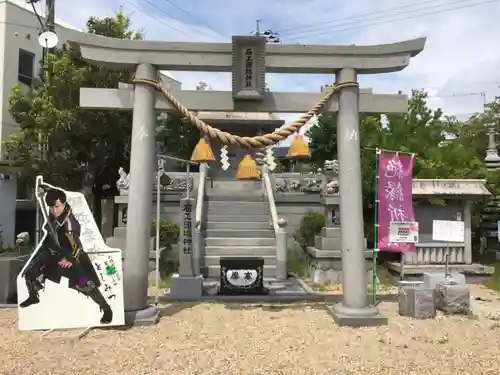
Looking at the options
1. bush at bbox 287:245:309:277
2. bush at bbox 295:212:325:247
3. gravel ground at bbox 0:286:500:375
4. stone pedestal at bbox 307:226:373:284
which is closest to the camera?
gravel ground at bbox 0:286:500:375

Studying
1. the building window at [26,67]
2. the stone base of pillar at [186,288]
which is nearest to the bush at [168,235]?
the stone base of pillar at [186,288]

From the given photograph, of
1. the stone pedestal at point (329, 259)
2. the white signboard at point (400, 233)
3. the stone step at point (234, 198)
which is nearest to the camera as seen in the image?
the white signboard at point (400, 233)

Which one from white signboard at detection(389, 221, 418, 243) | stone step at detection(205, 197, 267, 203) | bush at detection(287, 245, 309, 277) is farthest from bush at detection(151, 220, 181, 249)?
white signboard at detection(389, 221, 418, 243)

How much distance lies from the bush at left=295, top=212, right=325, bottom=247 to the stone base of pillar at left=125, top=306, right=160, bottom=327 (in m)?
7.52

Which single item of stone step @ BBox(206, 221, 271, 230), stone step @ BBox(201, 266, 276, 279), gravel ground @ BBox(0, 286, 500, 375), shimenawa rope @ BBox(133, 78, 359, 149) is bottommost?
gravel ground @ BBox(0, 286, 500, 375)

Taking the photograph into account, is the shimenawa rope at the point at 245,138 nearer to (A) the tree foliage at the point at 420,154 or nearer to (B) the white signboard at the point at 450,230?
(B) the white signboard at the point at 450,230

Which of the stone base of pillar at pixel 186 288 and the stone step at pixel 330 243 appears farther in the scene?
the stone step at pixel 330 243

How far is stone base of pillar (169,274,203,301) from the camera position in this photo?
948 cm

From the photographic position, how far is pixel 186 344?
6.12 m

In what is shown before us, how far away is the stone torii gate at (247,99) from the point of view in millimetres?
7152

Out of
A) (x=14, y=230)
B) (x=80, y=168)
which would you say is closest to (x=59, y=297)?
(x=80, y=168)

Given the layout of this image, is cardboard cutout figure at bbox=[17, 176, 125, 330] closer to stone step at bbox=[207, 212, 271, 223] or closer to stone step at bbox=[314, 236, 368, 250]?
stone step at bbox=[314, 236, 368, 250]

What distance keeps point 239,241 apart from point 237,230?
2.21 ft

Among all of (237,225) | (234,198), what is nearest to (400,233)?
(237,225)
